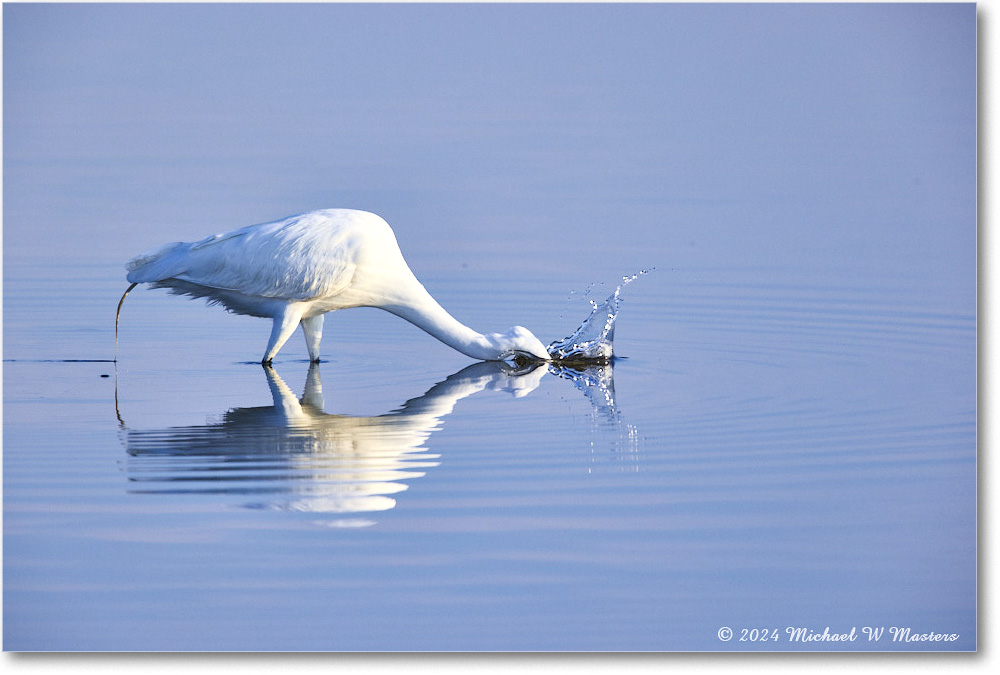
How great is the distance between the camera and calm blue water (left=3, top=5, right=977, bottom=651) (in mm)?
5785

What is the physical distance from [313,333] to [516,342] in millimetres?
1179

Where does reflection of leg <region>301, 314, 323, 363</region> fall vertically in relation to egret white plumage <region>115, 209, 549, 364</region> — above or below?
below

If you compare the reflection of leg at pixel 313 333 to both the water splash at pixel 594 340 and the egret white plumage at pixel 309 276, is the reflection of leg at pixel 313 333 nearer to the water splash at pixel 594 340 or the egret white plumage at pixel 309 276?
the egret white plumage at pixel 309 276

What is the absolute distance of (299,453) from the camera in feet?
23.6

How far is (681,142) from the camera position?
38.3 feet

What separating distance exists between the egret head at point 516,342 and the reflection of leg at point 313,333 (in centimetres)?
100

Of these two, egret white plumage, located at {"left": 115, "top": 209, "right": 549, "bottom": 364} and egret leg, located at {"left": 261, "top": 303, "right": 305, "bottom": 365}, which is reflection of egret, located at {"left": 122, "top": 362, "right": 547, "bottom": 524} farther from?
egret white plumage, located at {"left": 115, "top": 209, "right": 549, "bottom": 364}

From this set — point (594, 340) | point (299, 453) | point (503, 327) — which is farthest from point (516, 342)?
point (299, 453)

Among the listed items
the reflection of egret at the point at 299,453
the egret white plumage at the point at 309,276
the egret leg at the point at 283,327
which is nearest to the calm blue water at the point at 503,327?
the reflection of egret at the point at 299,453

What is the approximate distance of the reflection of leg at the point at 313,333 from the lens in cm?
947

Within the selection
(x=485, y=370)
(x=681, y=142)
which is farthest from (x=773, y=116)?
(x=485, y=370)

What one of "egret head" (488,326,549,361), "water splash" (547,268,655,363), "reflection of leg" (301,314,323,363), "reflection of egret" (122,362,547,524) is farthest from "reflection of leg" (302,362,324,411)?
"water splash" (547,268,655,363)

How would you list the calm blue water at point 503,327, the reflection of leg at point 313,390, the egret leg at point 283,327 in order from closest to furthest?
the calm blue water at point 503,327, the reflection of leg at point 313,390, the egret leg at point 283,327

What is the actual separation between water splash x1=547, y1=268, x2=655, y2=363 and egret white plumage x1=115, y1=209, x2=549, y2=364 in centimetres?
21
